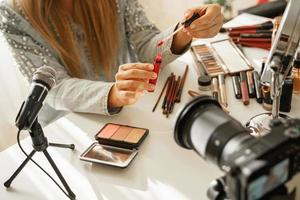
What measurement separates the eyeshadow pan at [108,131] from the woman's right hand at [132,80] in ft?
0.18

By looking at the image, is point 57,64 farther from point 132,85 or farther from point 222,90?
point 222,90

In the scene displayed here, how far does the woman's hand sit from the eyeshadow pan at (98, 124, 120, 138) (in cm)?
27

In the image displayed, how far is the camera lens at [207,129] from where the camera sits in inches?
16.0

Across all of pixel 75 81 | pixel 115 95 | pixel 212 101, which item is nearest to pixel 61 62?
pixel 75 81

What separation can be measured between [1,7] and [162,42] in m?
0.37

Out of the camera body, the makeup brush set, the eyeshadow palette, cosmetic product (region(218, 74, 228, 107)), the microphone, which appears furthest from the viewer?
the makeup brush set

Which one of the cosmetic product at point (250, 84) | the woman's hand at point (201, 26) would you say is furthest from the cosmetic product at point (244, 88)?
the woman's hand at point (201, 26)

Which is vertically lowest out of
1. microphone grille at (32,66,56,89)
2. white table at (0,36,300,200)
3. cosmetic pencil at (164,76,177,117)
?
white table at (0,36,300,200)

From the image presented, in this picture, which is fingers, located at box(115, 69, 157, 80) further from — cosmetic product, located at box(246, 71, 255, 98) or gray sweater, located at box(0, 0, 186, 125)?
cosmetic product, located at box(246, 71, 255, 98)

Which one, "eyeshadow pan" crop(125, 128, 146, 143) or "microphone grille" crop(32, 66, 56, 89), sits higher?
"microphone grille" crop(32, 66, 56, 89)

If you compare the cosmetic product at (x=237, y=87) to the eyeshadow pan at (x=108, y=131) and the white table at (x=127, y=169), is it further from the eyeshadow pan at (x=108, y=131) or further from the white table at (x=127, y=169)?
the eyeshadow pan at (x=108, y=131)

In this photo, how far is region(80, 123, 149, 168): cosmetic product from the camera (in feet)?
2.09

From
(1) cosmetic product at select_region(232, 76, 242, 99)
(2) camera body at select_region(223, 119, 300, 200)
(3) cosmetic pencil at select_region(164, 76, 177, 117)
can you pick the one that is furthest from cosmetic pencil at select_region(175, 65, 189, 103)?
(2) camera body at select_region(223, 119, 300, 200)

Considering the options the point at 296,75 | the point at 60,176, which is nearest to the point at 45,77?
the point at 60,176
